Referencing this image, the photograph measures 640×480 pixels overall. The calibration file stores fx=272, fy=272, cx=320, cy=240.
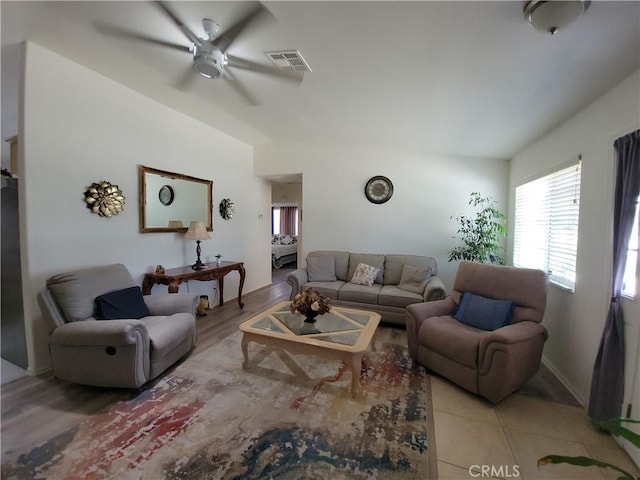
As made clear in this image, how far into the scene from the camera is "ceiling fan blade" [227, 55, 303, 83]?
217 centimetres

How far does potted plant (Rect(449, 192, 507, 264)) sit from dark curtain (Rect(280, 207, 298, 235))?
6.92 meters

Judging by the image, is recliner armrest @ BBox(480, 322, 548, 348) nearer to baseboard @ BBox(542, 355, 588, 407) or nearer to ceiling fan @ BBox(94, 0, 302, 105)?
baseboard @ BBox(542, 355, 588, 407)

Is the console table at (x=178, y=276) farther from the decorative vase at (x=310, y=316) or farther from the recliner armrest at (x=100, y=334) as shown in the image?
the decorative vase at (x=310, y=316)

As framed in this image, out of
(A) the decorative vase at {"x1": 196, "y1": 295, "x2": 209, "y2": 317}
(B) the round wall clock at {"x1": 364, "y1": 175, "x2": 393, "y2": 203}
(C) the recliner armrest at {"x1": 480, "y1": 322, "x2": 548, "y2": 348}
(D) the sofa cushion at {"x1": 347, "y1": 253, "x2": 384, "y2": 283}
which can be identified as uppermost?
(B) the round wall clock at {"x1": 364, "y1": 175, "x2": 393, "y2": 203}

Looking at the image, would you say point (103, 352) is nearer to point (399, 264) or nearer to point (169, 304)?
point (169, 304)

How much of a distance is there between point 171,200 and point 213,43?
216 cm

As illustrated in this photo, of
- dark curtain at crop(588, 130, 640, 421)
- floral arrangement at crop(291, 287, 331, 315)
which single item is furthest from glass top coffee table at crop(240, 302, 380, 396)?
dark curtain at crop(588, 130, 640, 421)

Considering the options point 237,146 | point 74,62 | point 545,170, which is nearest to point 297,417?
point 545,170

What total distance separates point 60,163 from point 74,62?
3.06 feet

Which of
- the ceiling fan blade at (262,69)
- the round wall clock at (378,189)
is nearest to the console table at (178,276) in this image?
the ceiling fan blade at (262,69)

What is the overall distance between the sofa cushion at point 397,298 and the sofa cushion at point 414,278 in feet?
0.37

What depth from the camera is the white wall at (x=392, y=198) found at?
4.05m

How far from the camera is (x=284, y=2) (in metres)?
1.57

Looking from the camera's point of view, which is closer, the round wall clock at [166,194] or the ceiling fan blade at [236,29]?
the ceiling fan blade at [236,29]
